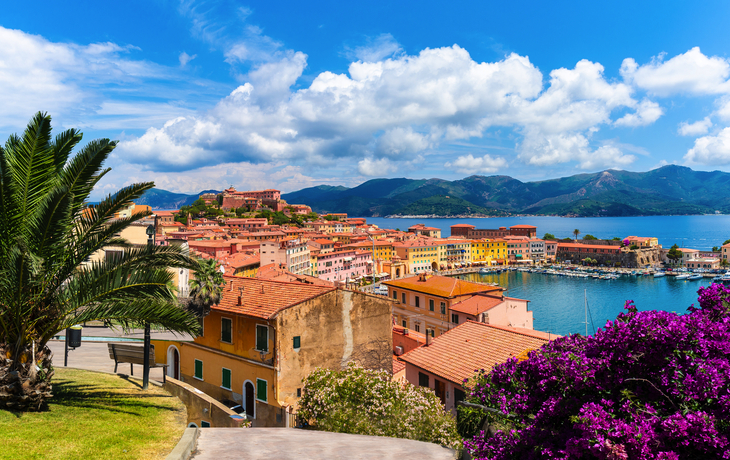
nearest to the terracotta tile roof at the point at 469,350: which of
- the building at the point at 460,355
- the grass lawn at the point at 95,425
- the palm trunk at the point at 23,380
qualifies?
the building at the point at 460,355

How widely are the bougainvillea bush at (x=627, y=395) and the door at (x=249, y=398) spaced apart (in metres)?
11.3

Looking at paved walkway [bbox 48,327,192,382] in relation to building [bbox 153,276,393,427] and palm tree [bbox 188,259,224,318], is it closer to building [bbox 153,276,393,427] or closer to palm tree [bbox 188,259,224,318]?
palm tree [bbox 188,259,224,318]

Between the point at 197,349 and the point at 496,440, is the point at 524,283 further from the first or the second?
the point at 496,440

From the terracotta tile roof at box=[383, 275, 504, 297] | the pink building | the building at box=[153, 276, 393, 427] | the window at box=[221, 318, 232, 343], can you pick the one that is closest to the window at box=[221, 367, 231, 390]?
the building at box=[153, 276, 393, 427]

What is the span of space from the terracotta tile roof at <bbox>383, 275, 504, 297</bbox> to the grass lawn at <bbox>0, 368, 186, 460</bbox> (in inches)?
1116

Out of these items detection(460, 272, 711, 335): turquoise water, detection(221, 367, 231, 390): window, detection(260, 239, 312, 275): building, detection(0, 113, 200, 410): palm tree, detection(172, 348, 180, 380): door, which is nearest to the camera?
detection(0, 113, 200, 410): palm tree

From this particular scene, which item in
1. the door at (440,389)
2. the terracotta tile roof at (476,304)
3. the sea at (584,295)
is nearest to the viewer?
the door at (440,389)

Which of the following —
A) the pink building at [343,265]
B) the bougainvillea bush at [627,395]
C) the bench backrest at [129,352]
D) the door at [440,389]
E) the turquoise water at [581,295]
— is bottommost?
the turquoise water at [581,295]

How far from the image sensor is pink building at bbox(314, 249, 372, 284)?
9668 cm

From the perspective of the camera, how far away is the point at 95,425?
735 centimetres

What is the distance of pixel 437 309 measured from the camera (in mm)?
36781

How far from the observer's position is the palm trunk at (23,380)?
282 inches

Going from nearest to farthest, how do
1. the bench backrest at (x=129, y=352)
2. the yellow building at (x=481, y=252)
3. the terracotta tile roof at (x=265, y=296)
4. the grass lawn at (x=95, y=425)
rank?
the grass lawn at (x=95, y=425) < the bench backrest at (x=129, y=352) < the terracotta tile roof at (x=265, y=296) < the yellow building at (x=481, y=252)

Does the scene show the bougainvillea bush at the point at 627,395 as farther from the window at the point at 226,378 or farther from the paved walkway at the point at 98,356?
the window at the point at 226,378
